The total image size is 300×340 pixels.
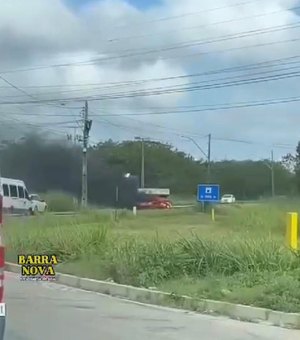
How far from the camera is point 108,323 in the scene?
10734 millimetres

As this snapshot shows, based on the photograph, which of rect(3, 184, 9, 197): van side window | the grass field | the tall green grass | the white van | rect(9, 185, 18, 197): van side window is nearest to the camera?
the grass field

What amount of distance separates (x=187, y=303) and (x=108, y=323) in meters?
1.87

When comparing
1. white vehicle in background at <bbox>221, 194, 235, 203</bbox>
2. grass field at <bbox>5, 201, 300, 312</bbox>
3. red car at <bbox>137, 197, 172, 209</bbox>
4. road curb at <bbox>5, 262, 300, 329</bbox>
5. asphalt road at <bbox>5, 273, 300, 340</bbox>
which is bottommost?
asphalt road at <bbox>5, 273, 300, 340</bbox>

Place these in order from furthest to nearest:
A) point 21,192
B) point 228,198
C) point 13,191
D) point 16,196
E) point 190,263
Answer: point 228,198 → point 21,192 → point 16,196 → point 13,191 → point 190,263

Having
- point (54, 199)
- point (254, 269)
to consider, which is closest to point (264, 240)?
point (254, 269)

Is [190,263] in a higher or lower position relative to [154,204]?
lower

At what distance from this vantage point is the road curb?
10712 millimetres

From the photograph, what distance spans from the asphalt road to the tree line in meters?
19.2

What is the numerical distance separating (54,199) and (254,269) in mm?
39620

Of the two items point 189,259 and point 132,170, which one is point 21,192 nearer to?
point 189,259

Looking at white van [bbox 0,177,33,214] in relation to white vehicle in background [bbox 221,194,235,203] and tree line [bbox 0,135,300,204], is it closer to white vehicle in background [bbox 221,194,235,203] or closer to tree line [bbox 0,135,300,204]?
tree line [bbox 0,135,300,204]

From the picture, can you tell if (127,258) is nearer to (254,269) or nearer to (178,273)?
(178,273)

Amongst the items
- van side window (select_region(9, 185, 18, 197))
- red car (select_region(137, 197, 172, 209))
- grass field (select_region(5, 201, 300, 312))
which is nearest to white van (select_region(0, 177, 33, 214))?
van side window (select_region(9, 185, 18, 197))

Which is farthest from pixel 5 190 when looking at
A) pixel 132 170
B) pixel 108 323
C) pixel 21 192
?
pixel 132 170
